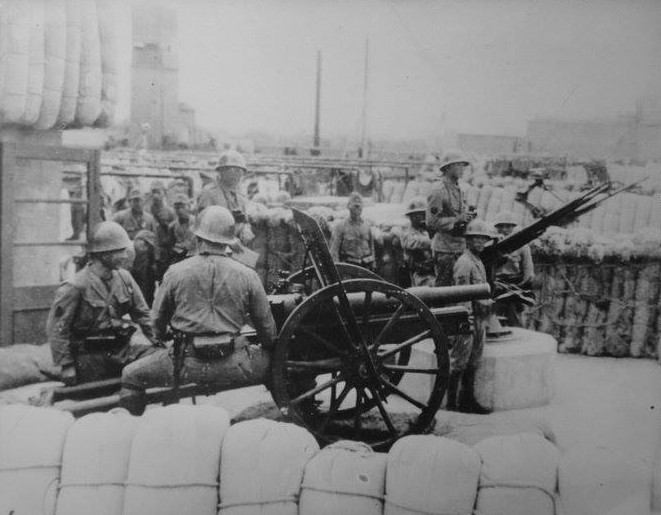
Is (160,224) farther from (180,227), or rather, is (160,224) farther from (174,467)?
(174,467)

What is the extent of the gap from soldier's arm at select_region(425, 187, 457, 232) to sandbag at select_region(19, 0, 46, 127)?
132 inches

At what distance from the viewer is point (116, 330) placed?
4367mm

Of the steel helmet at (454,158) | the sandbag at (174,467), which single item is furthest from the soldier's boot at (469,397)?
the sandbag at (174,467)

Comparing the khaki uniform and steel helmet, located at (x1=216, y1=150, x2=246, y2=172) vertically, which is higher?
steel helmet, located at (x1=216, y1=150, x2=246, y2=172)

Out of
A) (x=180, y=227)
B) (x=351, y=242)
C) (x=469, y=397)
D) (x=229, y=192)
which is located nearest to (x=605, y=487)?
(x=469, y=397)

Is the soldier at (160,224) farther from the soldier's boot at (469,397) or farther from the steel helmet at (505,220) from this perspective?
the soldier's boot at (469,397)

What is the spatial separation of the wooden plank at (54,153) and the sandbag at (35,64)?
0.33 metres

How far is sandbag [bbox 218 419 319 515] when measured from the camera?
2479 mm

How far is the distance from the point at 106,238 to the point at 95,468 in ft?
6.85

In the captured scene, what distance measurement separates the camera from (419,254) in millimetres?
7637

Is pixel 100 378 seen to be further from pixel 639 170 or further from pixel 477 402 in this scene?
pixel 639 170

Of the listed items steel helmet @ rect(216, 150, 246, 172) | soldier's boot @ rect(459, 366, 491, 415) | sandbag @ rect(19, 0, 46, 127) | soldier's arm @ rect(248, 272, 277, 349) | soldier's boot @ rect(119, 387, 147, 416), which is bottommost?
soldier's boot @ rect(459, 366, 491, 415)

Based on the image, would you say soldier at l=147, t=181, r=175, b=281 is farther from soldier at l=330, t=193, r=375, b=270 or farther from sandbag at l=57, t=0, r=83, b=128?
sandbag at l=57, t=0, r=83, b=128

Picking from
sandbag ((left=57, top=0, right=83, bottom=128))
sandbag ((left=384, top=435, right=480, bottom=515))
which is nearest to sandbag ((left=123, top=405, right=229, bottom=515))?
sandbag ((left=384, top=435, right=480, bottom=515))
